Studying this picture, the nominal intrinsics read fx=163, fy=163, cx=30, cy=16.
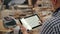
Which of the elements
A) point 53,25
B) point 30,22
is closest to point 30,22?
point 30,22

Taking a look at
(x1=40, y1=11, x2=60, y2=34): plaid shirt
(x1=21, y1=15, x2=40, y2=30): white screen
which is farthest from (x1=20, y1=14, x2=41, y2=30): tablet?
(x1=40, y1=11, x2=60, y2=34): plaid shirt

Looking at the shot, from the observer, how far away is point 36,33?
1571 mm

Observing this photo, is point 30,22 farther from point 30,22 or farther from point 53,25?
point 53,25

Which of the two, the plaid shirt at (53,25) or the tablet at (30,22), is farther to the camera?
the tablet at (30,22)

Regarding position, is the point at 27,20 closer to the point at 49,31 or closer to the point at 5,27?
the point at 5,27

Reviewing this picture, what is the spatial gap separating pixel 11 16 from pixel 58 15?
3.51ft

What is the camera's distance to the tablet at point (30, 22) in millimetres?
1376

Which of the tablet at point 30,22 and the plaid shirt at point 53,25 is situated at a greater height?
the plaid shirt at point 53,25

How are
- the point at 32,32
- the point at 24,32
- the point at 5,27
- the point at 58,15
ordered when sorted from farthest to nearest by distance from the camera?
the point at 5,27 < the point at 32,32 < the point at 24,32 < the point at 58,15

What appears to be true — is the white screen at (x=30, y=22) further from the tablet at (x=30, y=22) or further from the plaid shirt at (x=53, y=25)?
the plaid shirt at (x=53, y=25)

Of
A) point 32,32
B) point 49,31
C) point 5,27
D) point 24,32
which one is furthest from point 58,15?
point 5,27

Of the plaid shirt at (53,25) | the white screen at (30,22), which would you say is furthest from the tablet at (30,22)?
the plaid shirt at (53,25)

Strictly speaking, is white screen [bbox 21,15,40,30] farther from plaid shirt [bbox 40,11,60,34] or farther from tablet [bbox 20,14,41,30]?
plaid shirt [bbox 40,11,60,34]

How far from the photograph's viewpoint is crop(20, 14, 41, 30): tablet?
4.51ft
